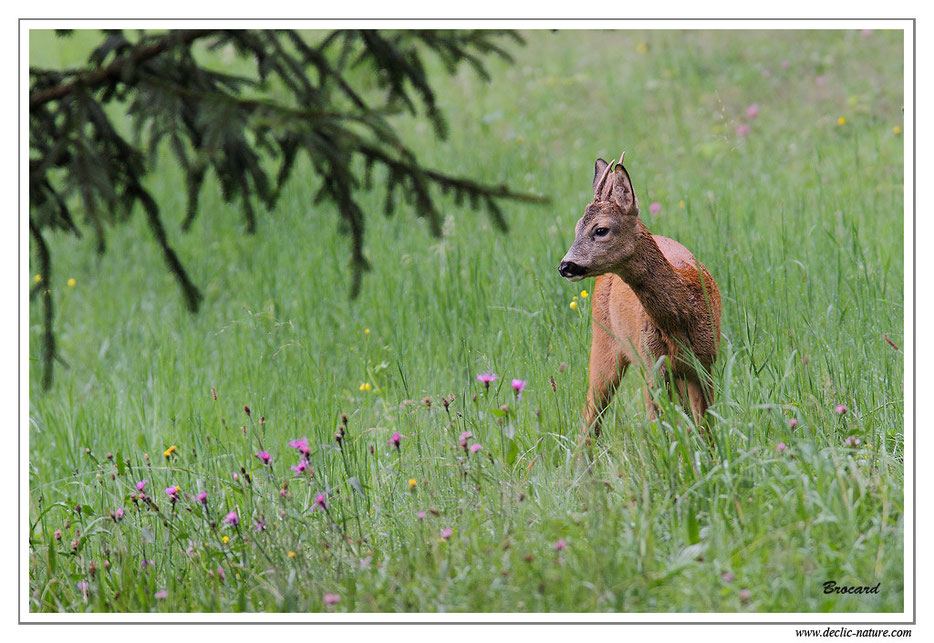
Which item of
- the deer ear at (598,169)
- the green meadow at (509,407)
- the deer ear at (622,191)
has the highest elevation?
the deer ear at (598,169)

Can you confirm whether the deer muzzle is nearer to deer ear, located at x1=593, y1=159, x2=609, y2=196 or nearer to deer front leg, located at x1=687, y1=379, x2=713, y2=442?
deer ear, located at x1=593, y1=159, x2=609, y2=196

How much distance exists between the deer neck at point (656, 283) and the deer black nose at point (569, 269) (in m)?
0.26

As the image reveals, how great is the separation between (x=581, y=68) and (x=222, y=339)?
5.19 meters

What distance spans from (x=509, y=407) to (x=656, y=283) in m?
0.85

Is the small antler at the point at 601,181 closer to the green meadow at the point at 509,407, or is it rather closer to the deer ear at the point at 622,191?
the deer ear at the point at 622,191

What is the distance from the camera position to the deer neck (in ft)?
12.5

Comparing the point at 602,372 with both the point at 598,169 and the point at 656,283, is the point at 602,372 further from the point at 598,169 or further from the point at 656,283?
the point at 598,169

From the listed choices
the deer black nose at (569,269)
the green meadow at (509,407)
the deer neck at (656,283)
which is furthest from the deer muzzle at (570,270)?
the green meadow at (509,407)

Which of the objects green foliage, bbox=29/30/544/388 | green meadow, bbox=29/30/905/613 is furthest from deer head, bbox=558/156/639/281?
green meadow, bbox=29/30/905/613

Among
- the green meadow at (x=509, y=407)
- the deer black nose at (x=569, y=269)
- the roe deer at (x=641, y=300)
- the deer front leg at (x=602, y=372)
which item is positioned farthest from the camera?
the deer front leg at (x=602, y=372)

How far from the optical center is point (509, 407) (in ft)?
13.5

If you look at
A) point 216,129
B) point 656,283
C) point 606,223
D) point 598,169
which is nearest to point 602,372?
point 656,283

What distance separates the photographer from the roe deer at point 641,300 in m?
3.67
